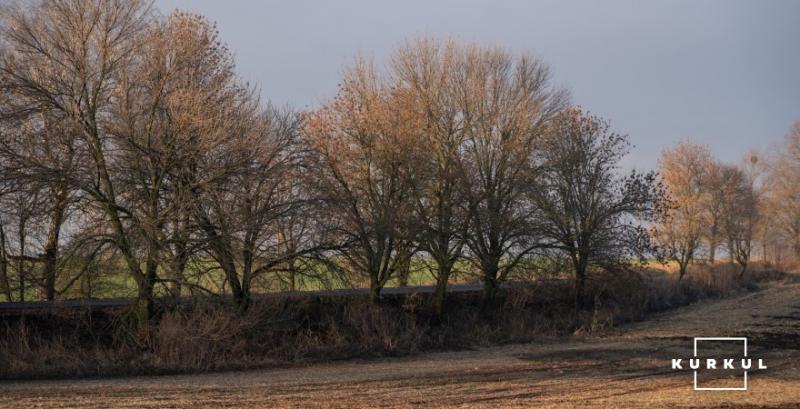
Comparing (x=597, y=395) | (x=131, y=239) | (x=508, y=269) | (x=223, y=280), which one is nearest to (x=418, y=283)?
(x=508, y=269)

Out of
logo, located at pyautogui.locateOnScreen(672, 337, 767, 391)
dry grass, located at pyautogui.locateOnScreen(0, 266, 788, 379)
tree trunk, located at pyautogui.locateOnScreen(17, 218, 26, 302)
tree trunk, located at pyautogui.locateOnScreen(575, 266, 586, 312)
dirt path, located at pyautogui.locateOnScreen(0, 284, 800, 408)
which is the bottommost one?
dirt path, located at pyautogui.locateOnScreen(0, 284, 800, 408)

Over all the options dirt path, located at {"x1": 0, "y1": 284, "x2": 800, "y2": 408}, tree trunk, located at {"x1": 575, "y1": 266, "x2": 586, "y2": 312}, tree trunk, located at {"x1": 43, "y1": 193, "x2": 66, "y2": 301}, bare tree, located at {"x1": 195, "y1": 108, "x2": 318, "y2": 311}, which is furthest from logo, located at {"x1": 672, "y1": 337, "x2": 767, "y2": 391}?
tree trunk, located at {"x1": 43, "y1": 193, "x2": 66, "y2": 301}

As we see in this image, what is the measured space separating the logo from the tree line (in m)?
7.46

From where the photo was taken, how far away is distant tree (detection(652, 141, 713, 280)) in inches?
1924

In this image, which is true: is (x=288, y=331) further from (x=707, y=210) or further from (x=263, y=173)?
(x=707, y=210)

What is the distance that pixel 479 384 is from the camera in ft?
53.7

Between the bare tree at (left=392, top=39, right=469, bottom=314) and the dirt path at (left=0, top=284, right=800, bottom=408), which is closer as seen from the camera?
the dirt path at (left=0, top=284, right=800, bottom=408)

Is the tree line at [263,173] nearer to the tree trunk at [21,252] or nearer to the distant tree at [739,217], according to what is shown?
the tree trunk at [21,252]

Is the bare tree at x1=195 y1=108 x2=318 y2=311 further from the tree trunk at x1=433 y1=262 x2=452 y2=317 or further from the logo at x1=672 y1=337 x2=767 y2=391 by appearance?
the logo at x1=672 y1=337 x2=767 y2=391

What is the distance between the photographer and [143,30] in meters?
20.7

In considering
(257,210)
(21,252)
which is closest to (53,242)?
(21,252)

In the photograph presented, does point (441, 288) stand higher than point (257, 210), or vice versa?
point (257, 210)

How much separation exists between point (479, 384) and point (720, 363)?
25.2 ft

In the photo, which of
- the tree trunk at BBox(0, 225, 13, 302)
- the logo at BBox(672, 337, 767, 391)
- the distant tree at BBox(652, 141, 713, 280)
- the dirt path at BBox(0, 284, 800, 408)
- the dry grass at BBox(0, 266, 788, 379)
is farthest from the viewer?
the distant tree at BBox(652, 141, 713, 280)
